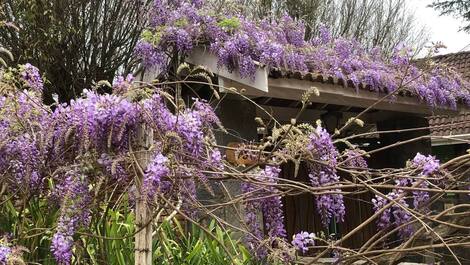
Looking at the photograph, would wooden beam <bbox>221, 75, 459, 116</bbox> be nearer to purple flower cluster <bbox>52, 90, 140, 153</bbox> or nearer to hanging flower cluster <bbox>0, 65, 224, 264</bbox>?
hanging flower cluster <bbox>0, 65, 224, 264</bbox>

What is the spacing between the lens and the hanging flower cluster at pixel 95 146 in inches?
90.9

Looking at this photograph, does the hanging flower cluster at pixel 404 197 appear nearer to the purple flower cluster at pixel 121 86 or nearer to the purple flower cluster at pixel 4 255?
the purple flower cluster at pixel 121 86

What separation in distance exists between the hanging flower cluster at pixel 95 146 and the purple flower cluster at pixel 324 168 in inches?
18.1

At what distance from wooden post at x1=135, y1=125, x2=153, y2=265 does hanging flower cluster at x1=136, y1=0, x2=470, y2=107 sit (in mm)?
2345

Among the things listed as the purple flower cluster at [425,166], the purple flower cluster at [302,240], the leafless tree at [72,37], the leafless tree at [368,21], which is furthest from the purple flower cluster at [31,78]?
the leafless tree at [368,21]

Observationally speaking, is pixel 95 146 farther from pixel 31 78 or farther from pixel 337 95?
pixel 337 95

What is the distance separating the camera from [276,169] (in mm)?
2787

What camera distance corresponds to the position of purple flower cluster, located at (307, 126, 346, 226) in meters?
2.70

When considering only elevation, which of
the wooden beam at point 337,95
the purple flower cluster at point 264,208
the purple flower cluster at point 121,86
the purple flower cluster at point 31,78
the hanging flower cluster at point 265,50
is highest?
the hanging flower cluster at point 265,50

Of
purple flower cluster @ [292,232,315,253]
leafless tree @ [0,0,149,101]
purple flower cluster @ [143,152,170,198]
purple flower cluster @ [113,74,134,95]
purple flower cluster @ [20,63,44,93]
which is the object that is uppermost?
leafless tree @ [0,0,149,101]

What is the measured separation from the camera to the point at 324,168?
2.79m

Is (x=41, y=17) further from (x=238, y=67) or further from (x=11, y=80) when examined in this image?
(x=11, y=80)

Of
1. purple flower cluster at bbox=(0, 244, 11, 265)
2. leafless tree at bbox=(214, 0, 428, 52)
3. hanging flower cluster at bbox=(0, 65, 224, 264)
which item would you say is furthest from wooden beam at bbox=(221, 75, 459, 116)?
leafless tree at bbox=(214, 0, 428, 52)

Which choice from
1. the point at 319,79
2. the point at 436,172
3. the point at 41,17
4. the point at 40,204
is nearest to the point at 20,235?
the point at 40,204
